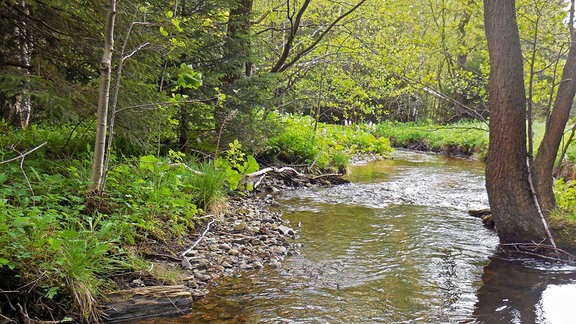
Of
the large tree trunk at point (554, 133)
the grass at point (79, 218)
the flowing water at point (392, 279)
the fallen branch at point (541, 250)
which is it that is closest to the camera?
the grass at point (79, 218)

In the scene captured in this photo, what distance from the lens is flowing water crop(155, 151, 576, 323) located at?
12.0 ft

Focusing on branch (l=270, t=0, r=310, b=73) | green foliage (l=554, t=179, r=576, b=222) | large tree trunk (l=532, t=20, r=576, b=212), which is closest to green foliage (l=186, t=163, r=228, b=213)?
branch (l=270, t=0, r=310, b=73)

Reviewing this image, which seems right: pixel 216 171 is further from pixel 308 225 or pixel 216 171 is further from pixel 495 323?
pixel 495 323

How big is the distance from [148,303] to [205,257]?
124cm

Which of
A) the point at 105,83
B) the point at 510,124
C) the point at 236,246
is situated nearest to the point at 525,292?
the point at 510,124

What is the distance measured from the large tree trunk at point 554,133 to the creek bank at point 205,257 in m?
3.64

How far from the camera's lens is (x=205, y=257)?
461 centimetres

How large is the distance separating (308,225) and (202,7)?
442cm

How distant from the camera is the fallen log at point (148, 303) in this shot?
10.6 ft

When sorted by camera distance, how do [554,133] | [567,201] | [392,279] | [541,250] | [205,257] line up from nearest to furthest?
[392,279]
[205,257]
[541,250]
[554,133]
[567,201]

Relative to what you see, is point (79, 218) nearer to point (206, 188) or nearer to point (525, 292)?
point (206, 188)

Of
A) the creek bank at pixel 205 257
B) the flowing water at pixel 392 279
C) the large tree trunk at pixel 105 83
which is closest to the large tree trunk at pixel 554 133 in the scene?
the flowing water at pixel 392 279

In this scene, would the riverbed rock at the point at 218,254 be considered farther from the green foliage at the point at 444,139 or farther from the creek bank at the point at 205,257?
the green foliage at the point at 444,139

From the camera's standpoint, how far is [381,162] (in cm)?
1548
